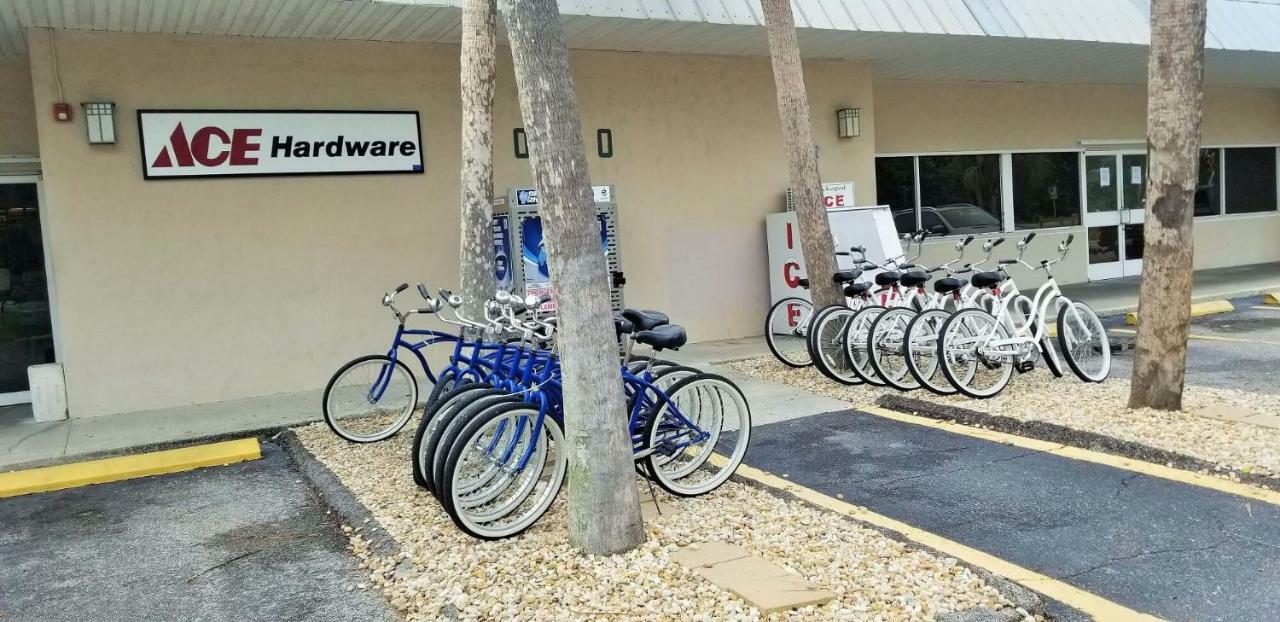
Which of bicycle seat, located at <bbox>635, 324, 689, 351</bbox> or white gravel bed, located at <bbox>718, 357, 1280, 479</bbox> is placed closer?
bicycle seat, located at <bbox>635, 324, 689, 351</bbox>

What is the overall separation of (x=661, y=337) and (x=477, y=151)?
85.3 inches

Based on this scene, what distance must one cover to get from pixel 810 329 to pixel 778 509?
11.3 feet

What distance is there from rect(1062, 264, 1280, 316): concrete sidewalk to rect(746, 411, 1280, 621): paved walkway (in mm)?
6924

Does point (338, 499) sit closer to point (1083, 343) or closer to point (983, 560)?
point (983, 560)

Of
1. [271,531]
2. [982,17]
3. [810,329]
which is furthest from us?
[982,17]

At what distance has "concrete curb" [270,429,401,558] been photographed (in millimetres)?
4406

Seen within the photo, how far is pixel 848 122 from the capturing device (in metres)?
11.0

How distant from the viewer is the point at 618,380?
3.98 metres

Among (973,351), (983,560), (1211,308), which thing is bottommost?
(983,560)

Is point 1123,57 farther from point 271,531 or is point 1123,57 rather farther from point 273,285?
point 271,531

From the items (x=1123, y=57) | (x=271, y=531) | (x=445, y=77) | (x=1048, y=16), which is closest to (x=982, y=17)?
(x=1048, y=16)

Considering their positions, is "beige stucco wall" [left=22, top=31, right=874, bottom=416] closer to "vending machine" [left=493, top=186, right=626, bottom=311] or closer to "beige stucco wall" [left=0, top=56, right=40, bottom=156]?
"vending machine" [left=493, top=186, right=626, bottom=311]

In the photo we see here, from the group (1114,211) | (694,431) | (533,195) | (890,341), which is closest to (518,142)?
(533,195)

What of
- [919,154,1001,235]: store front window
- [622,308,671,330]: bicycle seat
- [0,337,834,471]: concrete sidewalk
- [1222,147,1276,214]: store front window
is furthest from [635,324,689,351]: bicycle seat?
[1222,147,1276,214]: store front window
